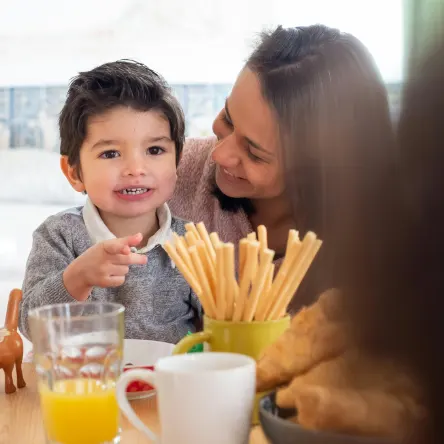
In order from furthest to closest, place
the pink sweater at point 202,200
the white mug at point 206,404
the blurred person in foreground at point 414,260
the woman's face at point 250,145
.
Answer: the pink sweater at point 202,200 < the woman's face at point 250,145 < the white mug at point 206,404 < the blurred person in foreground at point 414,260

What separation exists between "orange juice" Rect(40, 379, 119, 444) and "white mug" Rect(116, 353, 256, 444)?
106 millimetres

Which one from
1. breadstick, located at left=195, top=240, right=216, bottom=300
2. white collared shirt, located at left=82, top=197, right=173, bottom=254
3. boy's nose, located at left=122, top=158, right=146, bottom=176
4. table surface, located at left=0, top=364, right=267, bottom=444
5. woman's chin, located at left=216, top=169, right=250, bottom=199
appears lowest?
table surface, located at left=0, top=364, right=267, bottom=444

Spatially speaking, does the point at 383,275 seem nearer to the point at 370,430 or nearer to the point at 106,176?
the point at 370,430

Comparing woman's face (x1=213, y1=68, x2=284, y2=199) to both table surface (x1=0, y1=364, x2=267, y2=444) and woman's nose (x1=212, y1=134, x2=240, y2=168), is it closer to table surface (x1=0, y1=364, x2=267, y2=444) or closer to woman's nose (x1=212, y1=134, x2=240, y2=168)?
woman's nose (x1=212, y1=134, x2=240, y2=168)

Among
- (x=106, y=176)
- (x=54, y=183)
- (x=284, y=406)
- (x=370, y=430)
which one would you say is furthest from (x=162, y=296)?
(x=54, y=183)

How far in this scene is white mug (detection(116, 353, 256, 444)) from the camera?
1.75 feet

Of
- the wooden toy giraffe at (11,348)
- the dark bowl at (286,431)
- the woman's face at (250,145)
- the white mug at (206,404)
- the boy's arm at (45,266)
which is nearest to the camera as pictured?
the dark bowl at (286,431)

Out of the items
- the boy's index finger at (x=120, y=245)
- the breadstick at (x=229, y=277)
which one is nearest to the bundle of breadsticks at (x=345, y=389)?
the breadstick at (x=229, y=277)

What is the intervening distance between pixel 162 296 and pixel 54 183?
5.21 ft

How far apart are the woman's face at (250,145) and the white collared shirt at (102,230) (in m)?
0.14

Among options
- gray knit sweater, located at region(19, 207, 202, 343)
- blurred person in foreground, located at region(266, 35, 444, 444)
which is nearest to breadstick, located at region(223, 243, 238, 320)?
blurred person in foreground, located at region(266, 35, 444, 444)

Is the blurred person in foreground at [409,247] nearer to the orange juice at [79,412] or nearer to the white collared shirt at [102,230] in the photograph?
the orange juice at [79,412]

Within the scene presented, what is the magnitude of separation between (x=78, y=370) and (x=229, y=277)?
0.16 m

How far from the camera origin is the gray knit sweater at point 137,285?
1.16m
